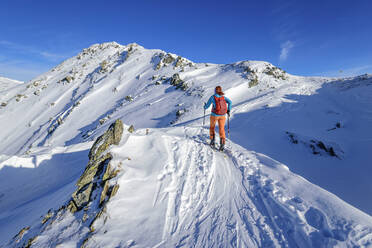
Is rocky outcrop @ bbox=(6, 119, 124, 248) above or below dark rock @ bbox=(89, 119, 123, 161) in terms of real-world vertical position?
below

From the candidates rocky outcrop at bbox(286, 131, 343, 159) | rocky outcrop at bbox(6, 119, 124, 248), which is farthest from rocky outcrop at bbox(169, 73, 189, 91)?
rocky outcrop at bbox(6, 119, 124, 248)

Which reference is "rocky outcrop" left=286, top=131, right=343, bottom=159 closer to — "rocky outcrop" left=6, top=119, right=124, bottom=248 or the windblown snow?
the windblown snow

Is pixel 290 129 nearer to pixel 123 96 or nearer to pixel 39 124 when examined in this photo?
pixel 123 96

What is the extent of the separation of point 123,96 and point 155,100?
1049 cm

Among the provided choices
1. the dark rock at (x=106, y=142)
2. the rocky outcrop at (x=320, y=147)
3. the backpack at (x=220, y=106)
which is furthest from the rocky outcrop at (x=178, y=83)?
the dark rock at (x=106, y=142)

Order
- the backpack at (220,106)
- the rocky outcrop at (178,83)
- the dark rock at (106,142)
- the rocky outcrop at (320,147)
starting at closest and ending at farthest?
the dark rock at (106,142) → the backpack at (220,106) → the rocky outcrop at (320,147) → the rocky outcrop at (178,83)

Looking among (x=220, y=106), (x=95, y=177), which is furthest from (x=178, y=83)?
(x=95, y=177)

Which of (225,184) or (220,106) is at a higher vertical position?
(220,106)

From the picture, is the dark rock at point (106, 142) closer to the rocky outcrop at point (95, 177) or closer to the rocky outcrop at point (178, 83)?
the rocky outcrop at point (95, 177)

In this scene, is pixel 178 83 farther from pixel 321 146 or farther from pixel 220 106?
pixel 321 146

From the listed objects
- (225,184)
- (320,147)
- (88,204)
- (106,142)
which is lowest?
(320,147)

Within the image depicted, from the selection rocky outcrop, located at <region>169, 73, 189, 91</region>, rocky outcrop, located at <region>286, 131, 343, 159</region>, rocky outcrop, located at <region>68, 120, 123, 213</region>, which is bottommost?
rocky outcrop, located at <region>286, 131, 343, 159</region>

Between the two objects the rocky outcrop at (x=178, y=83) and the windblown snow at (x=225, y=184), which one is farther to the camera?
the rocky outcrop at (x=178, y=83)

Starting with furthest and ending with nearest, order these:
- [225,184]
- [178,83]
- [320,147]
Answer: [178,83] < [320,147] < [225,184]
